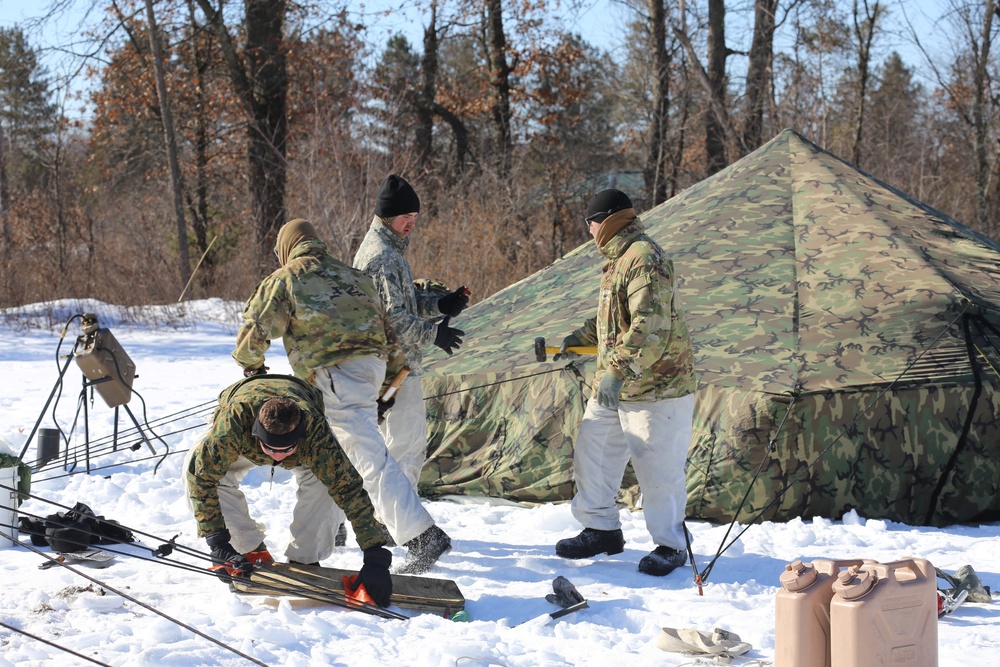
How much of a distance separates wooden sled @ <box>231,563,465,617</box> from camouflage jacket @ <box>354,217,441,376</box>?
1094mm

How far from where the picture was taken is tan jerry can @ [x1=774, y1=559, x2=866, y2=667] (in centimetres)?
294

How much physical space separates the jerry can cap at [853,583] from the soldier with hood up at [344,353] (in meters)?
1.97

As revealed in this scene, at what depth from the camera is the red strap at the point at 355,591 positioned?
3928 millimetres

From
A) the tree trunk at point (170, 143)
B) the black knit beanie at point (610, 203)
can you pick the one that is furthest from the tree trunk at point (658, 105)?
the black knit beanie at point (610, 203)

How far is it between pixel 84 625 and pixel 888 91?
1382 inches

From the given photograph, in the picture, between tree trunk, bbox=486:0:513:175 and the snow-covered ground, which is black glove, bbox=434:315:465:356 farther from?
tree trunk, bbox=486:0:513:175

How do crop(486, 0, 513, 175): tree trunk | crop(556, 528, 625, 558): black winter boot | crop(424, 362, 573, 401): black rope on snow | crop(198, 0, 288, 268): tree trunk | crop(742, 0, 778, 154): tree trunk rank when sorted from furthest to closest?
crop(486, 0, 513, 175): tree trunk < crop(742, 0, 778, 154): tree trunk < crop(198, 0, 288, 268): tree trunk < crop(424, 362, 573, 401): black rope on snow < crop(556, 528, 625, 558): black winter boot

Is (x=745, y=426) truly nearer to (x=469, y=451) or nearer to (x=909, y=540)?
(x=909, y=540)

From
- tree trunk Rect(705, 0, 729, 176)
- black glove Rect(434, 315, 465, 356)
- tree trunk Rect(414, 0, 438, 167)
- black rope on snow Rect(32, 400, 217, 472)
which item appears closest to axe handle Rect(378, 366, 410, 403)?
black glove Rect(434, 315, 465, 356)

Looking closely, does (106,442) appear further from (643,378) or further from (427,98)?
(427,98)

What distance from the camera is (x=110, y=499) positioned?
5.74 metres

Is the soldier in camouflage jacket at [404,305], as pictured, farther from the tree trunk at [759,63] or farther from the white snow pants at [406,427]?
the tree trunk at [759,63]

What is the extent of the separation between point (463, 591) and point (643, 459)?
966mm

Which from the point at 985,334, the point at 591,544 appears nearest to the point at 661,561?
the point at 591,544
